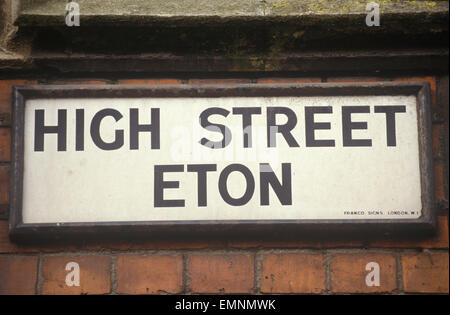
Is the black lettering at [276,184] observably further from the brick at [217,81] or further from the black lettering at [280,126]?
the brick at [217,81]

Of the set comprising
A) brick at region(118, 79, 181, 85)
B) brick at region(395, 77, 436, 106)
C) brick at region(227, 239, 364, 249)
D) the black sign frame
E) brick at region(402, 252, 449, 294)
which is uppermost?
brick at region(118, 79, 181, 85)

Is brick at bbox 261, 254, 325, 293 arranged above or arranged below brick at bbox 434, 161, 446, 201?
below

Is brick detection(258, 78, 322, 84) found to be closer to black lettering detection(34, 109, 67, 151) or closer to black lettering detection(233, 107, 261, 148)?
black lettering detection(233, 107, 261, 148)

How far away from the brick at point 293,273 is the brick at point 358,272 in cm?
3

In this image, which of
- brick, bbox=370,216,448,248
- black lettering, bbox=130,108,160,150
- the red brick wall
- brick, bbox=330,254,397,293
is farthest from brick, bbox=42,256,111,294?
brick, bbox=370,216,448,248

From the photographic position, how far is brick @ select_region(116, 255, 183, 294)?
0.92 metres

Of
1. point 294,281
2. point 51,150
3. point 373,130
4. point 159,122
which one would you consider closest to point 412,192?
point 373,130

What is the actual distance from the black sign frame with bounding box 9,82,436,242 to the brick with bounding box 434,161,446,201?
0.04 meters

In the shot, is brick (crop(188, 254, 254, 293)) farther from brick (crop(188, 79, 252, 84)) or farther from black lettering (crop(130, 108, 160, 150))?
brick (crop(188, 79, 252, 84))

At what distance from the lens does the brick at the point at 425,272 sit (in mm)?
914

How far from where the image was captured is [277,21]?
3.02 feet

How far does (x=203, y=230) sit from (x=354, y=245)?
35 cm

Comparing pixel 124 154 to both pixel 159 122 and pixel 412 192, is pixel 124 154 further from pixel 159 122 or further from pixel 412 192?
pixel 412 192

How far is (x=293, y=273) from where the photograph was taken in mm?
924
